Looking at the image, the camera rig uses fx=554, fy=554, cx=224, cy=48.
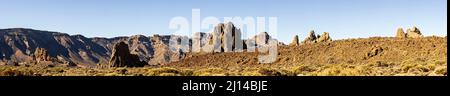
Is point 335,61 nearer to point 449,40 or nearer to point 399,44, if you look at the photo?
point 399,44

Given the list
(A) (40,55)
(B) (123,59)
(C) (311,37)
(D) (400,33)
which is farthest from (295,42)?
(A) (40,55)

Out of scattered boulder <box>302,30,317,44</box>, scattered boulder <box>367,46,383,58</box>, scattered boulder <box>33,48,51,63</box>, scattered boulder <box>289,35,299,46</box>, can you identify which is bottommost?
scattered boulder <box>33,48,51,63</box>

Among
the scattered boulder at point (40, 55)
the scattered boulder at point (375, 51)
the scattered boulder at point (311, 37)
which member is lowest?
the scattered boulder at point (40, 55)

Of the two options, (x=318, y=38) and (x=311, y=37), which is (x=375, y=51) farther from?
(x=311, y=37)

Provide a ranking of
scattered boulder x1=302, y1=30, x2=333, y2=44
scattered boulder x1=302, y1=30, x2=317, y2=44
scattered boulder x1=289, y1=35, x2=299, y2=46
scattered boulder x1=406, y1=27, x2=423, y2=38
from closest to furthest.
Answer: scattered boulder x1=406, y1=27, x2=423, y2=38, scattered boulder x1=302, y1=30, x2=333, y2=44, scattered boulder x1=289, y1=35, x2=299, y2=46, scattered boulder x1=302, y1=30, x2=317, y2=44

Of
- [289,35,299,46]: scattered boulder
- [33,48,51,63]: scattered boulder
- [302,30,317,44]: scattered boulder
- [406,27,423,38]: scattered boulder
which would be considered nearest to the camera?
[406,27,423,38]: scattered boulder

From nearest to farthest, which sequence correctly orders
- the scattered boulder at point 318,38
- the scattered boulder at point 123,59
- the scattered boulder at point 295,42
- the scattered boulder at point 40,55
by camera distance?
1. the scattered boulder at point 318,38
2. the scattered boulder at point 123,59
3. the scattered boulder at point 295,42
4. the scattered boulder at point 40,55

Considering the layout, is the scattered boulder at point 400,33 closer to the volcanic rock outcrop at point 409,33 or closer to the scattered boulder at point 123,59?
the volcanic rock outcrop at point 409,33

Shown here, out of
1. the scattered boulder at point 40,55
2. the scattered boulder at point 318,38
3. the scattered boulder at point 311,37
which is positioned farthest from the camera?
the scattered boulder at point 40,55

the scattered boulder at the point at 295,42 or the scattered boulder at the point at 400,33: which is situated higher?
the scattered boulder at the point at 400,33

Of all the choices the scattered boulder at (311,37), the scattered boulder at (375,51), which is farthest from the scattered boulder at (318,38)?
the scattered boulder at (375,51)

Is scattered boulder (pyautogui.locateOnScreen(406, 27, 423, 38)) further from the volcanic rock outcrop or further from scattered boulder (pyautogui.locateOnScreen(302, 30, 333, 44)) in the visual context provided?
scattered boulder (pyautogui.locateOnScreen(302, 30, 333, 44))

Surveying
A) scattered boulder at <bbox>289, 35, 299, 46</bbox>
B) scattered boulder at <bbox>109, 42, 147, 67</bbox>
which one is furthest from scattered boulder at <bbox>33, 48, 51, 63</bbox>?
scattered boulder at <bbox>289, 35, 299, 46</bbox>
